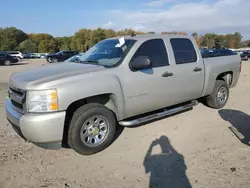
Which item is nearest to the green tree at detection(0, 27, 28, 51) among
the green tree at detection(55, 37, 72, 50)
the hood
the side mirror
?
the green tree at detection(55, 37, 72, 50)

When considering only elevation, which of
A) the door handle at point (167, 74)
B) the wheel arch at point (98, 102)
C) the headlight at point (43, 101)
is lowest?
the wheel arch at point (98, 102)

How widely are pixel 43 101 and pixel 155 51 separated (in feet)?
8.07

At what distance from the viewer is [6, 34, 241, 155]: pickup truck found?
12.9ft

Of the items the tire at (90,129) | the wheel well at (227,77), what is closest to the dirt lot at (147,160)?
the tire at (90,129)

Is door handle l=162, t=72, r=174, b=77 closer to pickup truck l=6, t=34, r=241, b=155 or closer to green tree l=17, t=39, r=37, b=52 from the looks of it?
pickup truck l=6, t=34, r=241, b=155

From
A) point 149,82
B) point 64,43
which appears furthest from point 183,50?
point 64,43

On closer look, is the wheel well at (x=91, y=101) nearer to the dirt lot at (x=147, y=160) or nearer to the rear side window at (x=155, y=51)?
the dirt lot at (x=147, y=160)

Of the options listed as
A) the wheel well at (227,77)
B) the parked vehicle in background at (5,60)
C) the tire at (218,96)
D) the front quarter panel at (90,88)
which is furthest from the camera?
the parked vehicle in background at (5,60)

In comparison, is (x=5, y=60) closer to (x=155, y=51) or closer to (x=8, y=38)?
(x=155, y=51)

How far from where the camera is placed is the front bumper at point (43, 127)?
3844 millimetres

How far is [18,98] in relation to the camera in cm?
415

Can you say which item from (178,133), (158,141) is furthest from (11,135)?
(178,133)

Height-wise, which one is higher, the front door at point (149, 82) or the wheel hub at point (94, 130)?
the front door at point (149, 82)

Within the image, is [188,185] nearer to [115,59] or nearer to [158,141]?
[158,141]
